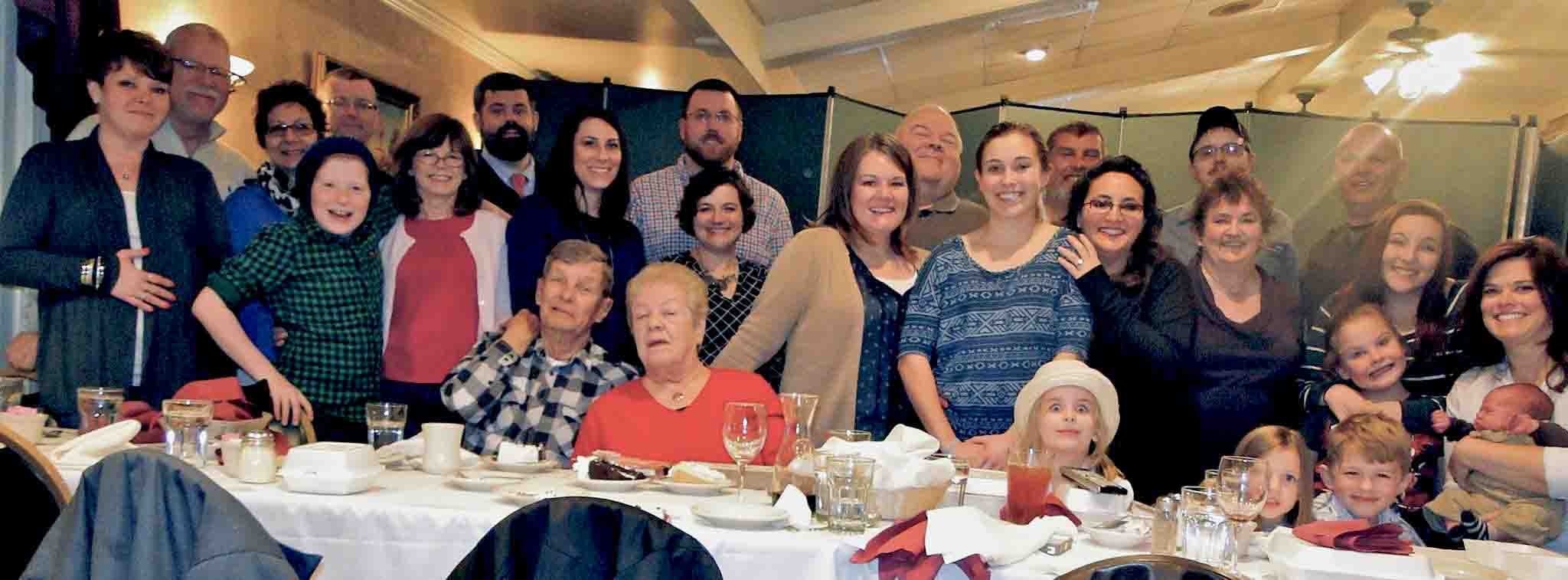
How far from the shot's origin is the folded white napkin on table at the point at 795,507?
1858 mm

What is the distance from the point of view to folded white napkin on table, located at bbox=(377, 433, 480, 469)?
2.35 meters

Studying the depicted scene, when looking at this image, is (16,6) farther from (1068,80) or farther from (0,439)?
(1068,80)

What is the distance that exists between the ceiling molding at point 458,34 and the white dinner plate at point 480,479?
413 centimetres

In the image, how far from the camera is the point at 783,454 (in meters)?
2.11

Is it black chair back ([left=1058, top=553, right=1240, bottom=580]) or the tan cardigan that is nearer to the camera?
black chair back ([left=1058, top=553, right=1240, bottom=580])

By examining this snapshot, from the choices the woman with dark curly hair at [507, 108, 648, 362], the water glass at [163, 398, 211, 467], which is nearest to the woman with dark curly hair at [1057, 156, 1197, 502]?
the woman with dark curly hair at [507, 108, 648, 362]

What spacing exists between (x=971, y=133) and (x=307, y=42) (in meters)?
3.00

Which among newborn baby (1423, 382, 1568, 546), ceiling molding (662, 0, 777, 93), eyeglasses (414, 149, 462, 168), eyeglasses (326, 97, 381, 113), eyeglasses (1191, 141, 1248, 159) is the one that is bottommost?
newborn baby (1423, 382, 1568, 546)

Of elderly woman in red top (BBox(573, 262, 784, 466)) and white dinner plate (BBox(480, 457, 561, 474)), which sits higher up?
elderly woman in red top (BBox(573, 262, 784, 466))

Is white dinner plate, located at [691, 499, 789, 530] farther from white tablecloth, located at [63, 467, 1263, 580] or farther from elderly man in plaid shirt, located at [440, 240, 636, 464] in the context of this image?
elderly man in plaid shirt, located at [440, 240, 636, 464]

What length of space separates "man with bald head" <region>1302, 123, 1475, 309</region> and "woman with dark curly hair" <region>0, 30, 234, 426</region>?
10.2ft

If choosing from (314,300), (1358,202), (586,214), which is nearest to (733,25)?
(586,214)

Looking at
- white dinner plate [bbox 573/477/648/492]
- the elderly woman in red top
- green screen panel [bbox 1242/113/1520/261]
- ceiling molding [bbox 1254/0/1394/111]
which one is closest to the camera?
white dinner plate [bbox 573/477/648/492]

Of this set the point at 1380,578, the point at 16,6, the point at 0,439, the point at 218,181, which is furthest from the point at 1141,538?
the point at 16,6
